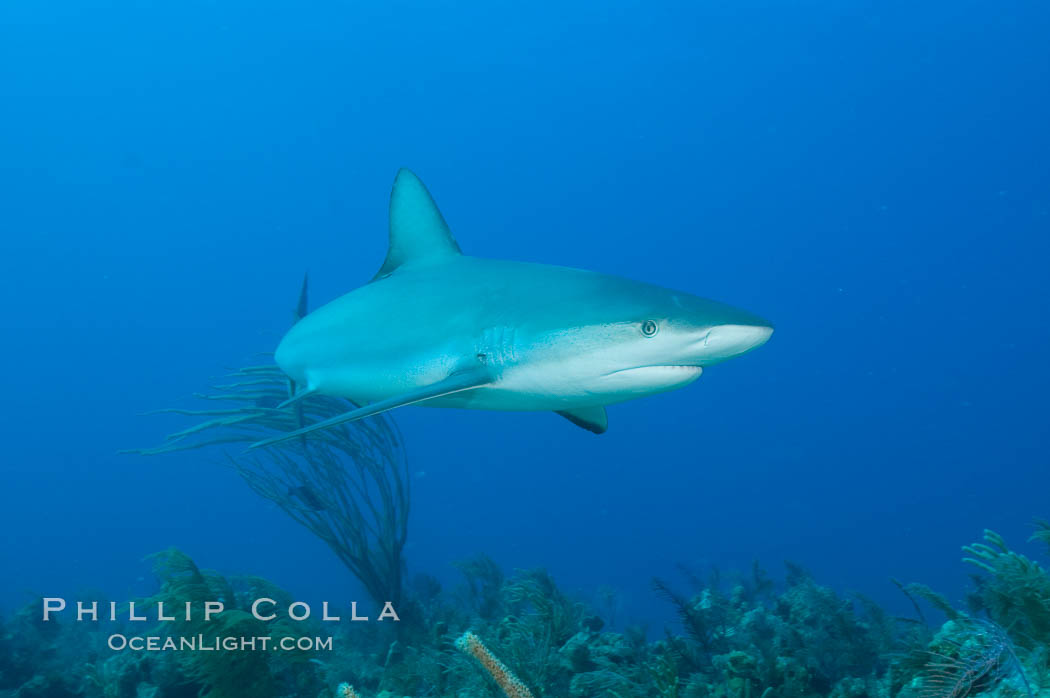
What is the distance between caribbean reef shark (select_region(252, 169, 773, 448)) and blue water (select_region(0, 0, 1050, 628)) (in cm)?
4595

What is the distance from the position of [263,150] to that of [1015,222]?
454 ft

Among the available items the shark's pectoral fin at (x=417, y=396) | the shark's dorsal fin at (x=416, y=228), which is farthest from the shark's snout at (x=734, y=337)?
the shark's dorsal fin at (x=416, y=228)

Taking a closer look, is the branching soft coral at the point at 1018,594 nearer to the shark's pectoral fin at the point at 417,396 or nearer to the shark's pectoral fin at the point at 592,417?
the shark's pectoral fin at the point at 592,417

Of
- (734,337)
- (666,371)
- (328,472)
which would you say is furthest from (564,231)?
(734,337)

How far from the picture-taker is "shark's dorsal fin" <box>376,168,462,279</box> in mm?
5016

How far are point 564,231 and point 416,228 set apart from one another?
→ 108 meters

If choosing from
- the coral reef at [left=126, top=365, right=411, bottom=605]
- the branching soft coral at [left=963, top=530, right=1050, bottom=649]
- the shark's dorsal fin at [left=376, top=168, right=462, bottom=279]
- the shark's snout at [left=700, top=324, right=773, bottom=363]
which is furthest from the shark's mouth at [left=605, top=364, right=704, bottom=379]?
the coral reef at [left=126, top=365, right=411, bottom=605]

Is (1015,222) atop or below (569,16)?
below

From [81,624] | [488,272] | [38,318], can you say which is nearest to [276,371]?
[81,624]

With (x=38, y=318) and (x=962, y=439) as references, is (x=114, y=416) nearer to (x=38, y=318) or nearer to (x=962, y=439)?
A: (x=38, y=318)

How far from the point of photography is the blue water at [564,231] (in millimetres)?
70438

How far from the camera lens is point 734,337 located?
9.63 ft

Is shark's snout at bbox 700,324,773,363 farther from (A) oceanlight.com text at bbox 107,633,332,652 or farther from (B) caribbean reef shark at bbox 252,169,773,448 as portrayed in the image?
(A) oceanlight.com text at bbox 107,633,332,652

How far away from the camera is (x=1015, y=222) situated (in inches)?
3716
